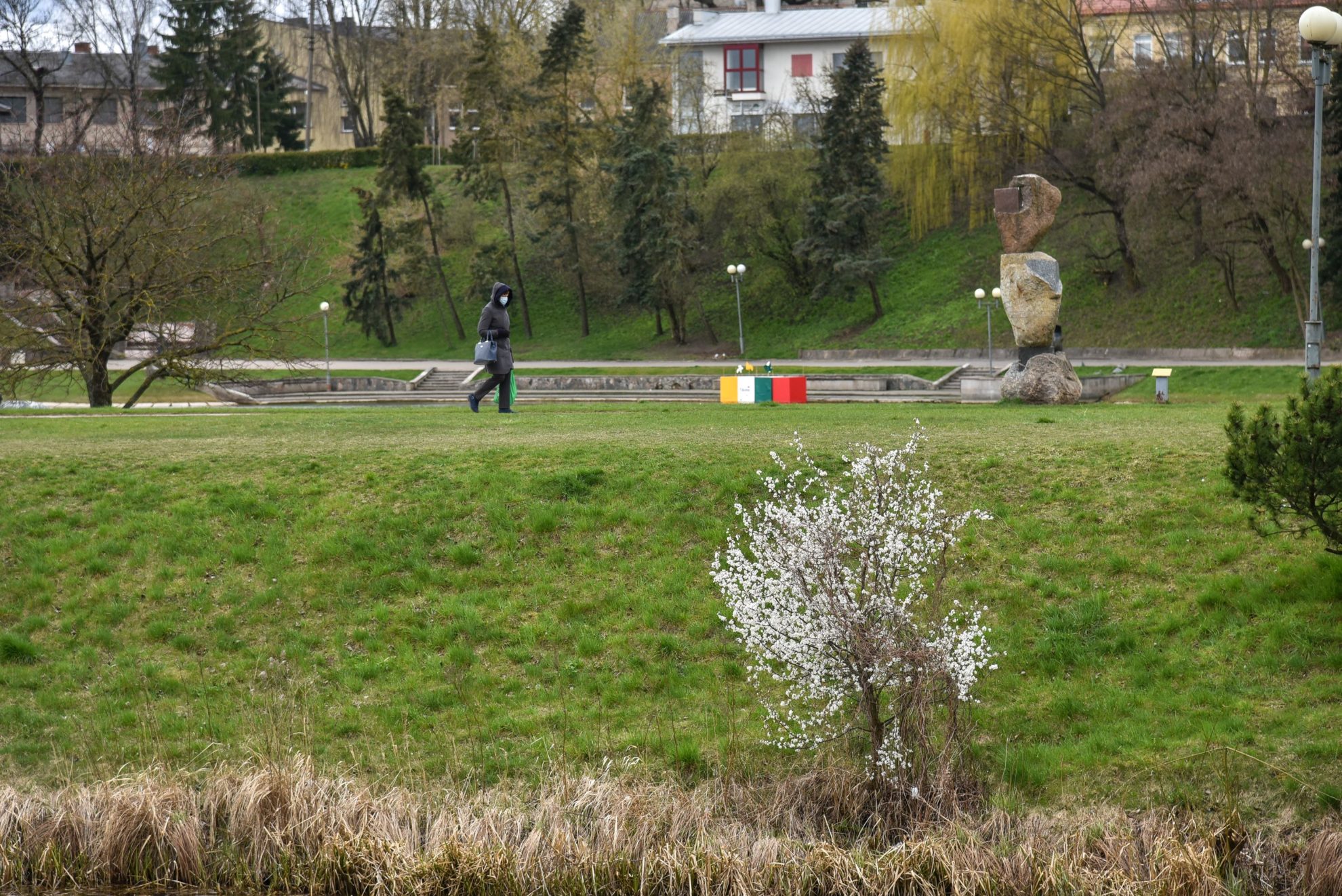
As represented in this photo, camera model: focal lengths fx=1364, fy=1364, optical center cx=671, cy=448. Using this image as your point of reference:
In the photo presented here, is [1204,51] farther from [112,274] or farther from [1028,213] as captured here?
[112,274]

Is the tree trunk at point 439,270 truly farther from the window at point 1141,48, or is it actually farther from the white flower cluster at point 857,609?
the white flower cluster at point 857,609

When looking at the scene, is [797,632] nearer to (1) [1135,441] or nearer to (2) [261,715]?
(2) [261,715]

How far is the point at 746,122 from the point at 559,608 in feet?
173

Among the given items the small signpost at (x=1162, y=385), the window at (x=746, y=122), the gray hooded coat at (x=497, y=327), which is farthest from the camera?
the window at (x=746, y=122)

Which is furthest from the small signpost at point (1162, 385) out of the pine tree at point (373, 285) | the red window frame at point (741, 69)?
the red window frame at point (741, 69)

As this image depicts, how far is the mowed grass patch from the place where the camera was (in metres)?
9.54

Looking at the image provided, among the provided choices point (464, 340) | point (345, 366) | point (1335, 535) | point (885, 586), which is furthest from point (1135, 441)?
point (464, 340)

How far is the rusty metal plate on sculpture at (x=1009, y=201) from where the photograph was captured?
22.8 m

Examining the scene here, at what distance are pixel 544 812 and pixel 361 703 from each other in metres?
2.75

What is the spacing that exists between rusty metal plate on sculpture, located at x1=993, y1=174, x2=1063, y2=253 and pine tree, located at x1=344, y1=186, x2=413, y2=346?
3481 cm

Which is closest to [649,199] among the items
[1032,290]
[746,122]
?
[746,122]

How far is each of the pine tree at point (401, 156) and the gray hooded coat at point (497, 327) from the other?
111 ft

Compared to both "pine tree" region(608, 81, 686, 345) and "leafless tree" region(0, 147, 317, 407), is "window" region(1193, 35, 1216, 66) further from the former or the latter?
"leafless tree" region(0, 147, 317, 407)

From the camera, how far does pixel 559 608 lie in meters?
11.6
